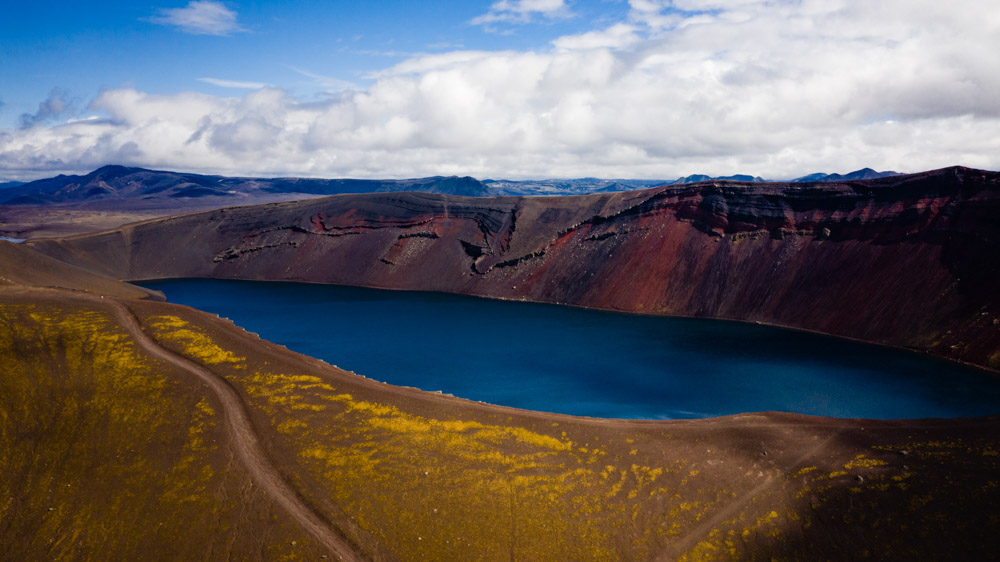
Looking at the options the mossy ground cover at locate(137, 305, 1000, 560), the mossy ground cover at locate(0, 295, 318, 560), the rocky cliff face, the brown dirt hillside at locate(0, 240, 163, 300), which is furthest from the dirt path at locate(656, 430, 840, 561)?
Result: the brown dirt hillside at locate(0, 240, 163, 300)

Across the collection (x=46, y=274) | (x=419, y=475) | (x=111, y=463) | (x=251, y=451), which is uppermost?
(x=46, y=274)

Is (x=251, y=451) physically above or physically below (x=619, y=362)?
above

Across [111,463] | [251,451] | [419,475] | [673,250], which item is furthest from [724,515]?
[673,250]

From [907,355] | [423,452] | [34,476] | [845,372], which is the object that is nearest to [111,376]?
[34,476]

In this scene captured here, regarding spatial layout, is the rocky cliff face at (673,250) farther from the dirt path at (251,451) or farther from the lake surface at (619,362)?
the dirt path at (251,451)

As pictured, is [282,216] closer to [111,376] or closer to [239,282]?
[239,282]

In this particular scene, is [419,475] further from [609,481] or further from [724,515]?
[724,515]

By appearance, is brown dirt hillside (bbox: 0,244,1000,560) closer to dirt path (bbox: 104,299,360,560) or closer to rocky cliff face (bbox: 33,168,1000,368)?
dirt path (bbox: 104,299,360,560)
